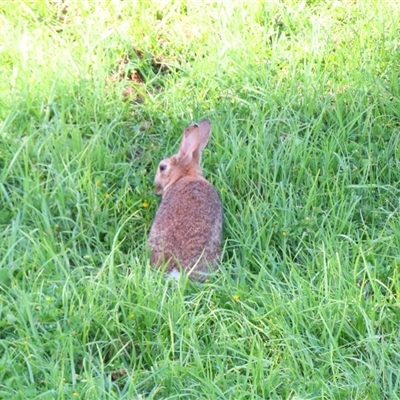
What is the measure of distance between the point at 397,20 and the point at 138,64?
6.56 ft

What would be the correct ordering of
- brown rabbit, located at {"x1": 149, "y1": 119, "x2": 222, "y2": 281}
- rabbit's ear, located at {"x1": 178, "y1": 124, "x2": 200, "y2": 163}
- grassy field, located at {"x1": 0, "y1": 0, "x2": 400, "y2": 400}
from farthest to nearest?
rabbit's ear, located at {"x1": 178, "y1": 124, "x2": 200, "y2": 163} < brown rabbit, located at {"x1": 149, "y1": 119, "x2": 222, "y2": 281} < grassy field, located at {"x1": 0, "y1": 0, "x2": 400, "y2": 400}

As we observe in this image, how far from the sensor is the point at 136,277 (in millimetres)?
4848

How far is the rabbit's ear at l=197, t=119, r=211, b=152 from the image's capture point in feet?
19.8

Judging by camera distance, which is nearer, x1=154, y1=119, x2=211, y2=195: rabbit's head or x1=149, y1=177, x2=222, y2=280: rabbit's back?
x1=149, y1=177, x2=222, y2=280: rabbit's back

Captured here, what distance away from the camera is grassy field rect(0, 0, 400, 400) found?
4.42 m

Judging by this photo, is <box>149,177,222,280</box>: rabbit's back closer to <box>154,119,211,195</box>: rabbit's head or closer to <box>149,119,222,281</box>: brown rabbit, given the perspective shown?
<box>149,119,222,281</box>: brown rabbit

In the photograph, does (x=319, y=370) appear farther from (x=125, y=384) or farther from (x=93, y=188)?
(x=93, y=188)

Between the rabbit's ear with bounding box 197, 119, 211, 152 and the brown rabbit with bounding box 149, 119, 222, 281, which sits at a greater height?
the rabbit's ear with bounding box 197, 119, 211, 152

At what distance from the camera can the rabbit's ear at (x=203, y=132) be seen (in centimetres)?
603

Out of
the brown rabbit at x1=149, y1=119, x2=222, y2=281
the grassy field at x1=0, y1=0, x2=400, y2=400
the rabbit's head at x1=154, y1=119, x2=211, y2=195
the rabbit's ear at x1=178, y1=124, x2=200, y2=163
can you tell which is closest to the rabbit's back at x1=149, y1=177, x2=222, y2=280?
the brown rabbit at x1=149, y1=119, x2=222, y2=281

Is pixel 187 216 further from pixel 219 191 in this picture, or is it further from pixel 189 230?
pixel 219 191

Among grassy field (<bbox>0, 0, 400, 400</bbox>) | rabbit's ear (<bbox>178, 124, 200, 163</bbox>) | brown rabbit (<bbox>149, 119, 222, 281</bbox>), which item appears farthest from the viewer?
rabbit's ear (<bbox>178, 124, 200, 163</bbox>)

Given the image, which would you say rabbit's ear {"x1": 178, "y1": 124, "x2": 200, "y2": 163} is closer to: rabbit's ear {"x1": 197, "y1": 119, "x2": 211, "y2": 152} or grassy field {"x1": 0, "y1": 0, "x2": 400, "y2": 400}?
rabbit's ear {"x1": 197, "y1": 119, "x2": 211, "y2": 152}

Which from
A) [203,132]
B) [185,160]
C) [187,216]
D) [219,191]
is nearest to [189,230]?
[187,216]
